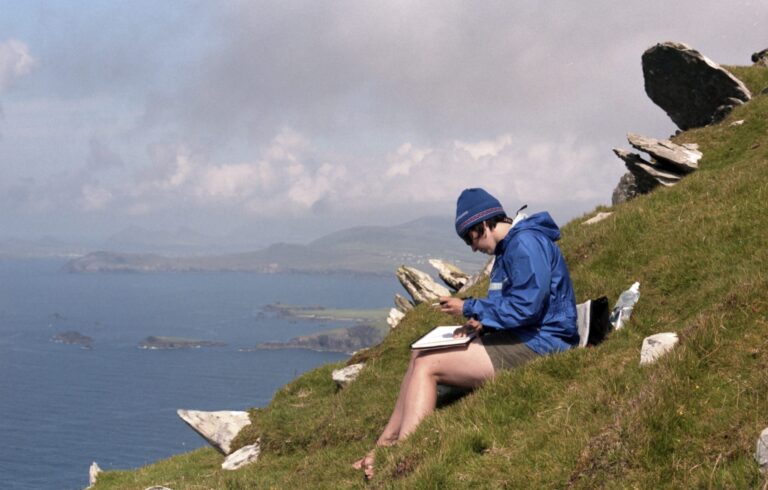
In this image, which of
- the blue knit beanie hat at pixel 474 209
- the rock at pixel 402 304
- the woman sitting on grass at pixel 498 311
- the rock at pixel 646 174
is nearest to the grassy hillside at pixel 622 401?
the woman sitting on grass at pixel 498 311

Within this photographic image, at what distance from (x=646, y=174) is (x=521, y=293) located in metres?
15.5

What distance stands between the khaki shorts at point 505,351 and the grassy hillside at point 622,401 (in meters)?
0.24

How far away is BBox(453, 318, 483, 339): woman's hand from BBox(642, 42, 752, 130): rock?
22.0 meters

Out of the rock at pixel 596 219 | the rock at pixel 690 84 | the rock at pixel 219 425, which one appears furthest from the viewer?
the rock at pixel 690 84

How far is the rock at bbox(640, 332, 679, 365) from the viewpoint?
330 inches

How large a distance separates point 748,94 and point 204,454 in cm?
2434

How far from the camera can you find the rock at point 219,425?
17.5m

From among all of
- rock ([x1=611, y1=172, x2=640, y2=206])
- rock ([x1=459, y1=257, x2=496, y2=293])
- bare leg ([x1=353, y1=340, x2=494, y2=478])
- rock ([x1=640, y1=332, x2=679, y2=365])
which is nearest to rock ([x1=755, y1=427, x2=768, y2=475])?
rock ([x1=640, y1=332, x2=679, y2=365])

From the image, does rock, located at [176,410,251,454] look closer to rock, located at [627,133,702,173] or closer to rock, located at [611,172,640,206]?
rock, located at [611,172,640,206]

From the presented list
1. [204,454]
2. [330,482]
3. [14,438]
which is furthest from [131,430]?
[330,482]

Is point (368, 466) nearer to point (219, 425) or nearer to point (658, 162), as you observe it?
point (219, 425)

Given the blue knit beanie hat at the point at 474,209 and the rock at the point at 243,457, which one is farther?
the rock at the point at 243,457

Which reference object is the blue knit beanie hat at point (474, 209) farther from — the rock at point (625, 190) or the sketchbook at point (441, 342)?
the rock at point (625, 190)

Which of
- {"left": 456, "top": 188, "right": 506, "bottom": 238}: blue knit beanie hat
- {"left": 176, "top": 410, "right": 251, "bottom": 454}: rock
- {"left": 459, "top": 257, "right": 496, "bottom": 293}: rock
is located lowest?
{"left": 176, "top": 410, "right": 251, "bottom": 454}: rock
